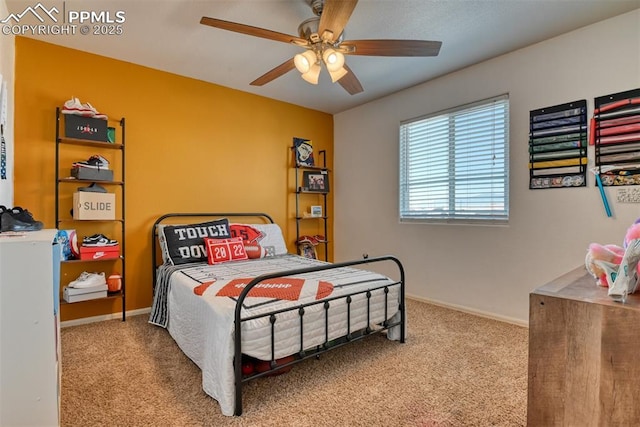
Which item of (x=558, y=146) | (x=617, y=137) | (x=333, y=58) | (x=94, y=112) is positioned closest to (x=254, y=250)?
(x=94, y=112)

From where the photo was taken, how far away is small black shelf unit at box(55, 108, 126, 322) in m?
2.72

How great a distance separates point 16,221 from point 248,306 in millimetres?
1215

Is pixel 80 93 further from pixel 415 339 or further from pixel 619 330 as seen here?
pixel 619 330

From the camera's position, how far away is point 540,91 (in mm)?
2713

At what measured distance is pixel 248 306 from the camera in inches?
69.4

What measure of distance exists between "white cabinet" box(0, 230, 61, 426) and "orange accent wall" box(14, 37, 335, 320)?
205 centimetres

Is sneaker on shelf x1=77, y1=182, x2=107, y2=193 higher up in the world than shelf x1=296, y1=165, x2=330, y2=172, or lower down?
lower down

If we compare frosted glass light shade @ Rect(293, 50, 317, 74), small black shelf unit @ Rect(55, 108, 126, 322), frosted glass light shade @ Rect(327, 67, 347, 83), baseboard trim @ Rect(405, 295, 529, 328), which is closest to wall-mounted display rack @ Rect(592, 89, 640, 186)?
baseboard trim @ Rect(405, 295, 529, 328)

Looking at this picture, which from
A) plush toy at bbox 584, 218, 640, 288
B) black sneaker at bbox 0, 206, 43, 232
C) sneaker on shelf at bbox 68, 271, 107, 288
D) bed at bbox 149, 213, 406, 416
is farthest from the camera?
sneaker on shelf at bbox 68, 271, 107, 288

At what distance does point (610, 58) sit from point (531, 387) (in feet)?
8.93

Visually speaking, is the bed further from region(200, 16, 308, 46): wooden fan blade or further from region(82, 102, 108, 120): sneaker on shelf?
region(200, 16, 308, 46): wooden fan blade

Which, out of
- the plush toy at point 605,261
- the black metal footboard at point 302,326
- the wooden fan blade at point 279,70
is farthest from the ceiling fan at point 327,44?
the plush toy at point 605,261

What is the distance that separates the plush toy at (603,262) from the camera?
85 centimetres

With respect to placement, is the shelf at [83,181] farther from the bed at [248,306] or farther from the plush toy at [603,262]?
the plush toy at [603,262]
